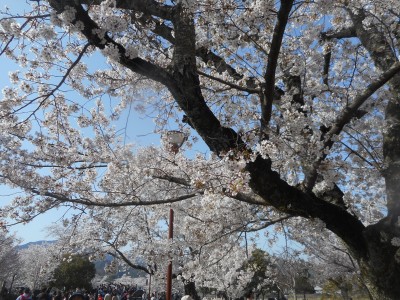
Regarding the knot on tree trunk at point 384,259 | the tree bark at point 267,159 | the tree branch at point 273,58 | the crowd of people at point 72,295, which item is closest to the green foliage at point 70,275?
the crowd of people at point 72,295

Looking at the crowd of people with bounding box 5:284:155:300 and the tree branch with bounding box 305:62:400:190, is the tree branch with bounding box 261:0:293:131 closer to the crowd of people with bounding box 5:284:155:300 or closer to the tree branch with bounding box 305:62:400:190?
the tree branch with bounding box 305:62:400:190


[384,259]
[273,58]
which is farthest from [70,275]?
[273,58]

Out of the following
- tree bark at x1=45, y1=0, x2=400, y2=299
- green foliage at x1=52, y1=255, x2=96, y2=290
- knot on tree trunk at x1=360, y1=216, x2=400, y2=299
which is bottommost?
knot on tree trunk at x1=360, y1=216, x2=400, y2=299

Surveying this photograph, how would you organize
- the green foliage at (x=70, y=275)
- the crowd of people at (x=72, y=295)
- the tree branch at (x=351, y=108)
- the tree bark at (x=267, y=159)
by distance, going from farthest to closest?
the green foliage at (x=70, y=275) → the crowd of people at (x=72, y=295) → the tree branch at (x=351, y=108) → the tree bark at (x=267, y=159)

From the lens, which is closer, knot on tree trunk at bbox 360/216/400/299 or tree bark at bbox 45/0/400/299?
tree bark at bbox 45/0/400/299

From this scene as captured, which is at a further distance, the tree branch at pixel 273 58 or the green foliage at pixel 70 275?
the green foliage at pixel 70 275

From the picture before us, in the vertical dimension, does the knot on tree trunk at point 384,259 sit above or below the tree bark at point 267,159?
below

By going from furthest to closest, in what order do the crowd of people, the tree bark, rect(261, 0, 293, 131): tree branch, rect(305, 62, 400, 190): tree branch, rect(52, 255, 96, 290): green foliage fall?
rect(52, 255, 96, 290): green foliage, the crowd of people, rect(305, 62, 400, 190): tree branch, the tree bark, rect(261, 0, 293, 131): tree branch

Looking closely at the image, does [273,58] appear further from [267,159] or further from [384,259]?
[384,259]

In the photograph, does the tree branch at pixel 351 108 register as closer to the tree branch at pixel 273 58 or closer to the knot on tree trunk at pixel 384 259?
the tree branch at pixel 273 58

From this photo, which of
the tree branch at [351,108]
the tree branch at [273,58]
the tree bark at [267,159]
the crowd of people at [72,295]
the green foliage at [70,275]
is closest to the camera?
the tree branch at [273,58]

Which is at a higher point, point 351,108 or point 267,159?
point 351,108

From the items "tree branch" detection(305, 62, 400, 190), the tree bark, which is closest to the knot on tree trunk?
the tree bark

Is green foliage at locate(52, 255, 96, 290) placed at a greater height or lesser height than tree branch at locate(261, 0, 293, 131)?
greater
